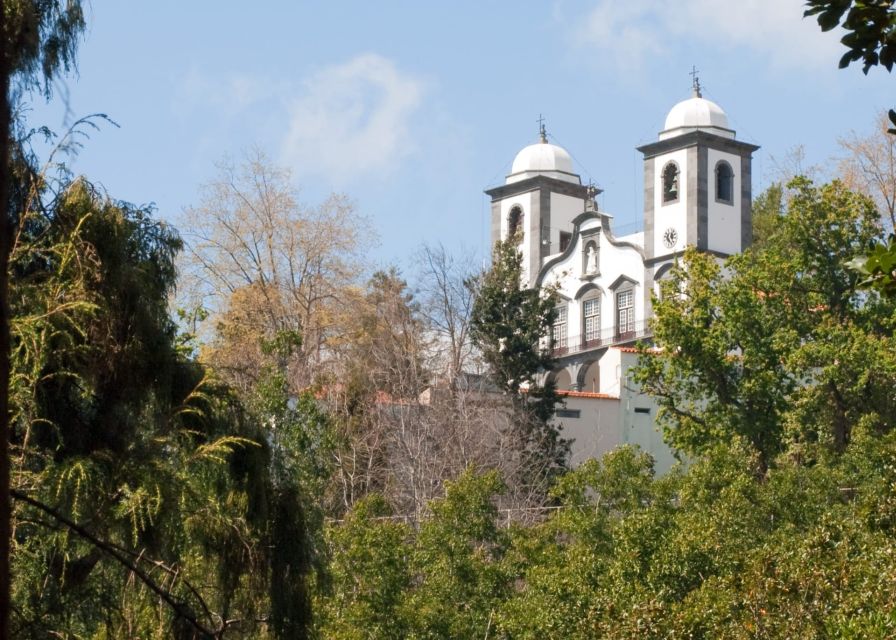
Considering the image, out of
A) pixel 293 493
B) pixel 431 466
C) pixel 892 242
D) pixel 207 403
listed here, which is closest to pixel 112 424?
pixel 207 403

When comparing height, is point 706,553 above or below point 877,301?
below

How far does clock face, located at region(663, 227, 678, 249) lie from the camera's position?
57094mm

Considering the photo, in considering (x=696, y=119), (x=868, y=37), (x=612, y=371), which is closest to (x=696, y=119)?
(x=696, y=119)

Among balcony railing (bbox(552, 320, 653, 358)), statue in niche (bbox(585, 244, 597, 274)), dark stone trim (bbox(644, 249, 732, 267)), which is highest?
statue in niche (bbox(585, 244, 597, 274))

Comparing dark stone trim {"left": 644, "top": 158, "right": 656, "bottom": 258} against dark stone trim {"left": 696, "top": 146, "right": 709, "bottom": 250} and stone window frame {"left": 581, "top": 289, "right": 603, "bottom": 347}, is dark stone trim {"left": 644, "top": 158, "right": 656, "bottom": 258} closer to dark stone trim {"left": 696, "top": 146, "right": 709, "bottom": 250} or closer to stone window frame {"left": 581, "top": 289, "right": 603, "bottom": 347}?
dark stone trim {"left": 696, "top": 146, "right": 709, "bottom": 250}

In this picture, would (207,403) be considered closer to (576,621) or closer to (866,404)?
(576,621)

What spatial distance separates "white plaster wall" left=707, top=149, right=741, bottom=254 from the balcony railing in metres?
3.84

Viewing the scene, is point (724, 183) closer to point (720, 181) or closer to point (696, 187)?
point (720, 181)

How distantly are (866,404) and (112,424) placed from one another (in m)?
24.6

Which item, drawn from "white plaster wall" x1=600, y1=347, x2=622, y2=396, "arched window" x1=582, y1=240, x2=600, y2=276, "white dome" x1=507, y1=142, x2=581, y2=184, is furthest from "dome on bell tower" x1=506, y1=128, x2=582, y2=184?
"white plaster wall" x1=600, y1=347, x2=622, y2=396

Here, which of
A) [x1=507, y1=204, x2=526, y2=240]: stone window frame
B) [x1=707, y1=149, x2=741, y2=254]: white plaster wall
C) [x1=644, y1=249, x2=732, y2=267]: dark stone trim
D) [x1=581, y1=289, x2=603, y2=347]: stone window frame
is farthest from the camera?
[x1=507, y1=204, x2=526, y2=240]: stone window frame

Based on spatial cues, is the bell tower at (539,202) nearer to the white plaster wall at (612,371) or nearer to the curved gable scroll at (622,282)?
the curved gable scroll at (622,282)

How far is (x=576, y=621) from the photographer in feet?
65.7

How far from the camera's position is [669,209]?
57.6 meters
